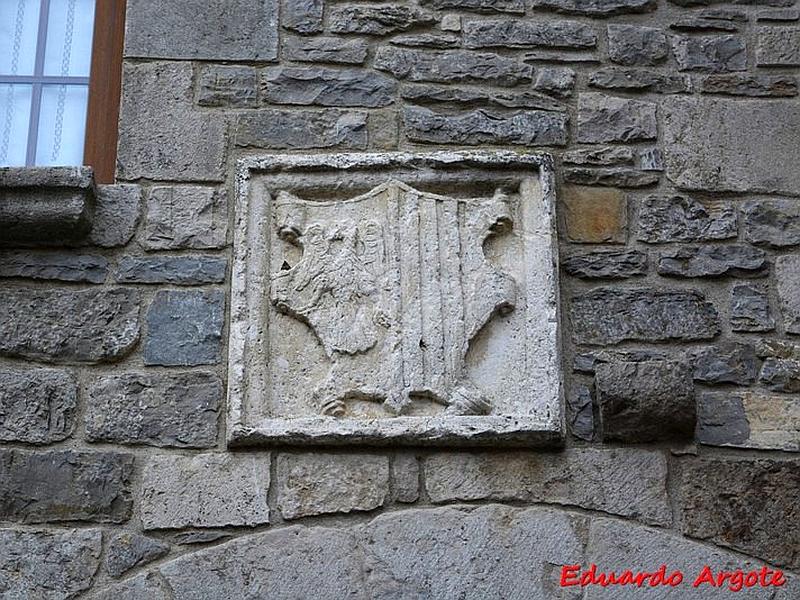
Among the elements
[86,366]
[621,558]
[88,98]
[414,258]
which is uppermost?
[88,98]

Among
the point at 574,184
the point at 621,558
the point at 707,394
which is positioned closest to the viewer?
the point at 621,558

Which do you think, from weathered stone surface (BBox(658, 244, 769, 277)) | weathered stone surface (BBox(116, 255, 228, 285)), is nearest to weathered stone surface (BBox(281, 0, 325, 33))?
weathered stone surface (BBox(116, 255, 228, 285))

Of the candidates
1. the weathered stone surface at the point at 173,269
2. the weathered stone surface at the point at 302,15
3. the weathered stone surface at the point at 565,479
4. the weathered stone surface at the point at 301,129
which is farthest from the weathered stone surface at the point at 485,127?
the weathered stone surface at the point at 565,479

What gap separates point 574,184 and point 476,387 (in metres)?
0.65

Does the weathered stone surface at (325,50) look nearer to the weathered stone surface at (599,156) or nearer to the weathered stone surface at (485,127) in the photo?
the weathered stone surface at (485,127)

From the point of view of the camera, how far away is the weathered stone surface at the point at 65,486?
2943 millimetres

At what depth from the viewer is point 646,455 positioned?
301 cm

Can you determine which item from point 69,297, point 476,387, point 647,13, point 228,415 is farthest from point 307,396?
point 647,13

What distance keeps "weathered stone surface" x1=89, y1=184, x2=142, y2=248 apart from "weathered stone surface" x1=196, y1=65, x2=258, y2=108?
327 millimetres

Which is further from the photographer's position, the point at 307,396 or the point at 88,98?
the point at 88,98

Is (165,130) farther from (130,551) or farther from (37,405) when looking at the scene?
(130,551)

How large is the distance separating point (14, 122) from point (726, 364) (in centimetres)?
210

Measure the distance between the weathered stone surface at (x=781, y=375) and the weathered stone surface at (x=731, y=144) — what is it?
1.62ft

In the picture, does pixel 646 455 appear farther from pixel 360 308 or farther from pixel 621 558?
pixel 360 308
